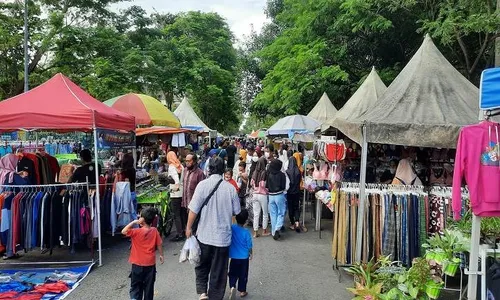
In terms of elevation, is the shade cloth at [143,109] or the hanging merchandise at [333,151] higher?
the shade cloth at [143,109]

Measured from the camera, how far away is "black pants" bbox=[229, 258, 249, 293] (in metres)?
5.22

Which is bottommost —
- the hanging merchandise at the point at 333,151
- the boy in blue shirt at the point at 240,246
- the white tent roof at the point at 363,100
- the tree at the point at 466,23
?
the boy in blue shirt at the point at 240,246

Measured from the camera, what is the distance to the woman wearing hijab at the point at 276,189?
8328mm

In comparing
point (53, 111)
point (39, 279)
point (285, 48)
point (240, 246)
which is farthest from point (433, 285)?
point (285, 48)

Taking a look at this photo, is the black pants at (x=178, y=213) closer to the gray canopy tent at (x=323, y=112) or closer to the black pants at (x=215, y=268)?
the black pants at (x=215, y=268)

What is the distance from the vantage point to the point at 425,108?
5.86m

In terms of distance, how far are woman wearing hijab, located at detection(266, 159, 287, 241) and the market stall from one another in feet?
11.1

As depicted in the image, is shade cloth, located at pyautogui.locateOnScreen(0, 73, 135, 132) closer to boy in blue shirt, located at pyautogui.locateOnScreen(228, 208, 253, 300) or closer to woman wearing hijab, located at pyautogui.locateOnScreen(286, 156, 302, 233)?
boy in blue shirt, located at pyautogui.locateOnScreen(228, 208, 253, 300)

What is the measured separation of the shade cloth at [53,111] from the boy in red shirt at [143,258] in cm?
260

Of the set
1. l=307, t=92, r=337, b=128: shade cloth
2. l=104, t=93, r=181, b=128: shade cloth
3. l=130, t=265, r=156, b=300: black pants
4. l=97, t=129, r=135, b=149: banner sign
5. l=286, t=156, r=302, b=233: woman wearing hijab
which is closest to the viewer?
l=130, t=265, r=156, b=300: black pants

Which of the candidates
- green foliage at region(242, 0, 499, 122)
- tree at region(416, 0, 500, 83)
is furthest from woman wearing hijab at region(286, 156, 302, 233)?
green foliage at region(242, 0, 499, 122)

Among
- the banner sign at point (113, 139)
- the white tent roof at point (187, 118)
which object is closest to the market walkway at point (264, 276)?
the banner sign at point (113, 139)

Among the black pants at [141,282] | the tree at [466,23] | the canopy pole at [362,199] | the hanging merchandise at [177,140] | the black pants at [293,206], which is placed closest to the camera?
the black pants at [141,282]

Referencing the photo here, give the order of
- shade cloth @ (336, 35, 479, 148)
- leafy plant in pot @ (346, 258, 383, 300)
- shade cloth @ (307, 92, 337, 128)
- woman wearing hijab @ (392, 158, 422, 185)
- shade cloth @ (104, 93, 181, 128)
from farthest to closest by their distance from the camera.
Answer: shade cloth @ (307, 92, 337, 128) < shade cloth @ (104, 93, 181, 128) < woman wearing hijab @ (392, 158, 422, 185) < shade cloth @ (336, 35, 479, 148) < leafy plant in pot @ (346, 258, 383, 300)
